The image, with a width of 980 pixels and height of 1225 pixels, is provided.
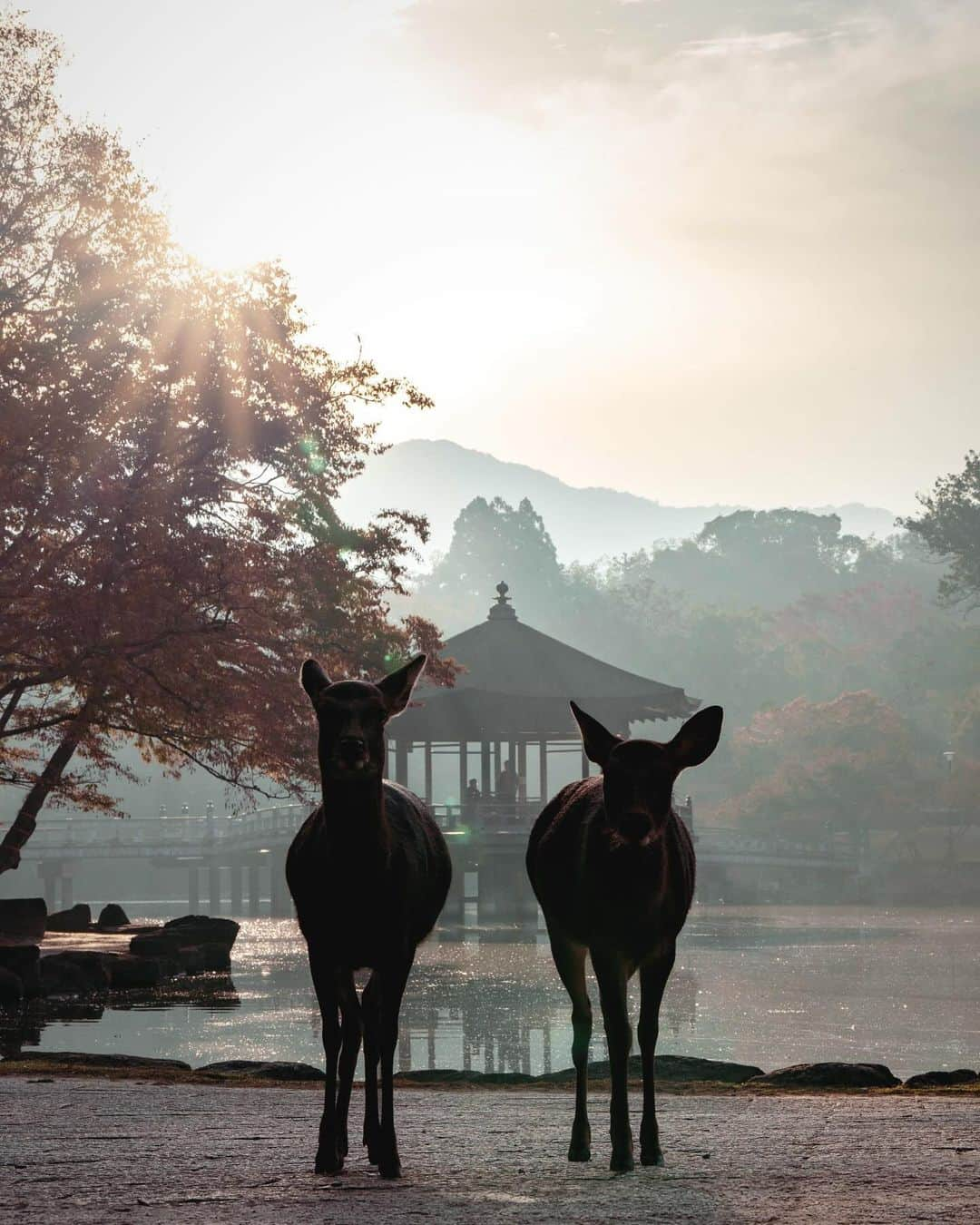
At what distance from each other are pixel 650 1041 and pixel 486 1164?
800 mm

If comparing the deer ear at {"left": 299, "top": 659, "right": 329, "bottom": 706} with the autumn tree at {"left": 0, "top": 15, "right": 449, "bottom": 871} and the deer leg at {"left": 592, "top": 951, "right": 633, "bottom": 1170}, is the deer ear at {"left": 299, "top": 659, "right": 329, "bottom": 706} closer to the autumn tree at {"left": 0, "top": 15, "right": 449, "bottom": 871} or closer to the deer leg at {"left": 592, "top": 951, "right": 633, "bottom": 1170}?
the deer leg at {"left": 592, "top": 951, "right": 633, "bottom": 1170}

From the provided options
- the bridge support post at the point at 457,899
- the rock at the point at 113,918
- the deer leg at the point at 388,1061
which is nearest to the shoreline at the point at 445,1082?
the deer leg at the point at 388,1061

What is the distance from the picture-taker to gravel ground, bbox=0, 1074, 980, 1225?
5320 millimetres

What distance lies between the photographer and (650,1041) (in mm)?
6344

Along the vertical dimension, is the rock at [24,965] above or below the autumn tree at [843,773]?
below

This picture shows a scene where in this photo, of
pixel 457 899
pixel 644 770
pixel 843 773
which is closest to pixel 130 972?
pixel 644 770

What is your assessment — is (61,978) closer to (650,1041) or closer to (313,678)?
(650,1041)

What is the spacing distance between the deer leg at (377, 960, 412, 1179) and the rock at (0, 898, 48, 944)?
18.7 m

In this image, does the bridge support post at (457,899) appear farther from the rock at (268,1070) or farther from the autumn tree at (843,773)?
the rock at (268,1070)

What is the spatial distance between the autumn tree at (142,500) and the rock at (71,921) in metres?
3.86

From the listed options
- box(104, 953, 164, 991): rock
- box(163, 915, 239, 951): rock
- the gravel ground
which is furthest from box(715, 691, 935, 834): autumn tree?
the gravel ground

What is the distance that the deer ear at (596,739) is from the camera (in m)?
6.17

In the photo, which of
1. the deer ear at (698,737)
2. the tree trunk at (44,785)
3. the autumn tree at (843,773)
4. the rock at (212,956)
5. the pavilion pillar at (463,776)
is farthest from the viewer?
the autumn tree at (843,773)

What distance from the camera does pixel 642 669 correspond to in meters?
110
